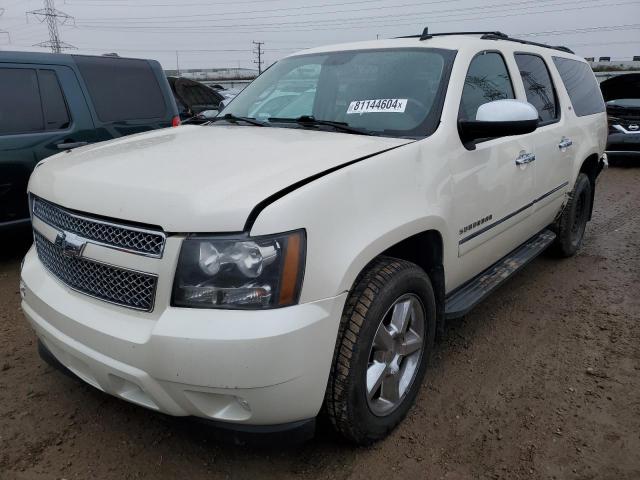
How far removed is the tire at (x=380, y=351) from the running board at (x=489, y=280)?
0.33 metres

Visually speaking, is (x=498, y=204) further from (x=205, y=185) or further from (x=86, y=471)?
(x=86, y=471)

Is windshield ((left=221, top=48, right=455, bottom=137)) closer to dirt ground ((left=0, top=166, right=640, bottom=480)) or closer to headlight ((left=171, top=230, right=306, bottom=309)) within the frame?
headlight ((left=171, top=230, right=306, bottom=309))

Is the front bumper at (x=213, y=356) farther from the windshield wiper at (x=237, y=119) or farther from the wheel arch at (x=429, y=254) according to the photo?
the windshield wiper at (x=237, y=119)

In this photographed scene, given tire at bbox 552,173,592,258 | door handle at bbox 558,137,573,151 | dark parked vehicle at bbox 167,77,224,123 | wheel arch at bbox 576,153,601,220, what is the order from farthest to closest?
dark parked vehicle at bbox 167,77,224,123
wheel arch at bbox 576,153,601,220
tire at bbox 552,173,592,258
door handle at bbox 558,137,573,151

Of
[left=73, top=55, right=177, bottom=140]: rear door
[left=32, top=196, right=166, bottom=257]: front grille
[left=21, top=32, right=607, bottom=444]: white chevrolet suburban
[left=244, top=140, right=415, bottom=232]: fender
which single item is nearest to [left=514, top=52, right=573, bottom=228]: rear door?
[left=21, top=32, right=607, bottom=444]: white chevrolet suburban

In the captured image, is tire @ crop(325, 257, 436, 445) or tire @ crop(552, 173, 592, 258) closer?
tire @ crop(325, 257, 436, 445)

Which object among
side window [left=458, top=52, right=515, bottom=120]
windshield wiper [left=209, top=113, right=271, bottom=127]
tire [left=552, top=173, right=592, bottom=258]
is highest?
side window [left=458, top=52, right=515, bottom=120]

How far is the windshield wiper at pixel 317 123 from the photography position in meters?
2.65

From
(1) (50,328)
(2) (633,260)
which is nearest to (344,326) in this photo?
(1) (50,328)

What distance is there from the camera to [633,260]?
4.85 m

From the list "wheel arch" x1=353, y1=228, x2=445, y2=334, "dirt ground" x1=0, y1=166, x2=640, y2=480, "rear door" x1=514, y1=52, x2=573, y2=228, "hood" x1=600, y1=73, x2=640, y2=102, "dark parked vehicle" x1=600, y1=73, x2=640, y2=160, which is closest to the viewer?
"dirt ground" x1=0, y1=166, x2=640, y2=480

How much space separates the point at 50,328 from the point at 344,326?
1212 millimetres

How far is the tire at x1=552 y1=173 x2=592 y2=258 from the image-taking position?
448cm

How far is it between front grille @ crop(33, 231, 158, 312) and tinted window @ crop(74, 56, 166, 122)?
3.16 meters
